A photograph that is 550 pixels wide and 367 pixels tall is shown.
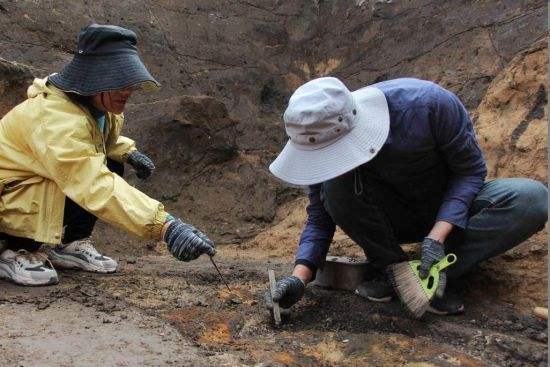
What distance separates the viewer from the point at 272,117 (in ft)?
18.4

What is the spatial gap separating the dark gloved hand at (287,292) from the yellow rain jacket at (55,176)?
50 centimetres

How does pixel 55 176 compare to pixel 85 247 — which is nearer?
pixel 55 176

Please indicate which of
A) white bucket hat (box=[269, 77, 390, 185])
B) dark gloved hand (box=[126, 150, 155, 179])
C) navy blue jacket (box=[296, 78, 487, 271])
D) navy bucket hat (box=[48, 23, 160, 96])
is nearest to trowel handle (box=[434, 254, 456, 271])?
navy blue jacket (box=[296, 78, 487, 271])

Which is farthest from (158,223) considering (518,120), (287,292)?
(518,120)

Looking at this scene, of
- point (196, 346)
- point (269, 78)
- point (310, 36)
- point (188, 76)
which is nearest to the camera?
point (196, 346)

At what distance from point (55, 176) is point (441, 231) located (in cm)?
152

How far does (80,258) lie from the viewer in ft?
10.1

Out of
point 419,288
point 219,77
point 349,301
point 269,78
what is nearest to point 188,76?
point 219,77

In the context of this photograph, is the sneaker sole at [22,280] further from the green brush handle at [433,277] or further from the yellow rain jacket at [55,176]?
the green brush handle at [433,277]

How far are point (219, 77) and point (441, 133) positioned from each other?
3782 mm

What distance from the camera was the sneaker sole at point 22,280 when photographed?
2709mm

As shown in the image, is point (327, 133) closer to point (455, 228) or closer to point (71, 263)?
point (455, 228)

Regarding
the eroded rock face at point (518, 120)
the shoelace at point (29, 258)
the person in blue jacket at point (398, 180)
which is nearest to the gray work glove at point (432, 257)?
the person in blue jacket at point (398, 180)

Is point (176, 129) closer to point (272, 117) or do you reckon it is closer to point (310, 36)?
point (272, 117)
